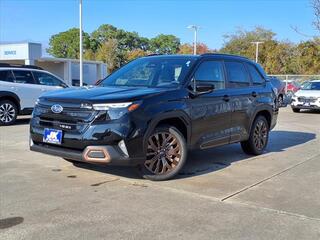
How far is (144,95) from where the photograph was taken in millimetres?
6227

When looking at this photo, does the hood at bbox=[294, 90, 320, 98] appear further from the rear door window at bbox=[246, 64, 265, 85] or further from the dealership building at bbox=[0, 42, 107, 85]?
the dealership building at bbox=[0, 42, 107, 85]

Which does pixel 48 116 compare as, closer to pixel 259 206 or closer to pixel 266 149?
pixel 259 206

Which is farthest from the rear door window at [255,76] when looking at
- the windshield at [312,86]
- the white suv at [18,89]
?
the windshield at [312,86]

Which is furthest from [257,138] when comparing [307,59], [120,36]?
[120,36]

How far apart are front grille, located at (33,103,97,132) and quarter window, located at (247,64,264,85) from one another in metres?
3.77

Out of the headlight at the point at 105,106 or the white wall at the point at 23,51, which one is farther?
the white wall at the point at 23,51

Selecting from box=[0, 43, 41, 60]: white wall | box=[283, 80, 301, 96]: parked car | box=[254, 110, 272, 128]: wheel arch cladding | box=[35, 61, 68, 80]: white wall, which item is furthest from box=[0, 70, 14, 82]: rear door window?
box=[35, 61, 68, 80]: white wall

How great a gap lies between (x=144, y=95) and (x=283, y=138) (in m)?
6.04

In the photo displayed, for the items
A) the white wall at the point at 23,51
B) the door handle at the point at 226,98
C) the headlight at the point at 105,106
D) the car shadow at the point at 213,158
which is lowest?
the car shadow at the point at 213,158

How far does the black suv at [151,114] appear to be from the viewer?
19.7 feet

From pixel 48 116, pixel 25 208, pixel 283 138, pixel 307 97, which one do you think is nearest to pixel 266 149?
pixel 283 138

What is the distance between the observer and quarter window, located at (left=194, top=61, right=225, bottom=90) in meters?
7.21

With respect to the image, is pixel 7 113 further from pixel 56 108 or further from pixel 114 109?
pixel 114 109

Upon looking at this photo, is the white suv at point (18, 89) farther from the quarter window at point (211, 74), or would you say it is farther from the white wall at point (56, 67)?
the white wall at point (56, 67)
